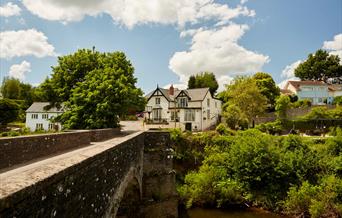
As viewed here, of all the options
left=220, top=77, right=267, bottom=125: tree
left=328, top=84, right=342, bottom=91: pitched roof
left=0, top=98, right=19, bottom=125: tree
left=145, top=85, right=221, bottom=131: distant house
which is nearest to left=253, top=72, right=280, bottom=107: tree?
left=145, top=85, right=221, bottom=131: distant house

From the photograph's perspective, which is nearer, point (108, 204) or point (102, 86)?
point (108, 204)

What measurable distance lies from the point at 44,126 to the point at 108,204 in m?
52.4

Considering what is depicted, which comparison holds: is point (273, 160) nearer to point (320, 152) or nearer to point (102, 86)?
point (320, 152)

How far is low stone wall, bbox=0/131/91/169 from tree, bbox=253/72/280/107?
1782 inches

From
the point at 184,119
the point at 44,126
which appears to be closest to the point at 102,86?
the point at 184,119

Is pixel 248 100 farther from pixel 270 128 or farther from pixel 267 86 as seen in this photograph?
pixel 267 86

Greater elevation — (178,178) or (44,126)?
(44,126)

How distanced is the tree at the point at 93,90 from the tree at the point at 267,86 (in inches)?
1311

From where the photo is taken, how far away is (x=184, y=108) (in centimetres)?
4447

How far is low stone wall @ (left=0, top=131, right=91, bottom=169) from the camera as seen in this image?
603 cm

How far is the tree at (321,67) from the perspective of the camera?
74.6 m

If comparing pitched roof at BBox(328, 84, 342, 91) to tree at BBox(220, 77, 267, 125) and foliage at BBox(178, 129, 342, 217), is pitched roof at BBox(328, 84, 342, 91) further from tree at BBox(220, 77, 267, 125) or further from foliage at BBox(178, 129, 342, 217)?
foliage at BBox(178, 129, 342, 217)

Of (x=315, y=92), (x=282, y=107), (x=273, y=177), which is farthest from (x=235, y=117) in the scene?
(x=315, y=92)

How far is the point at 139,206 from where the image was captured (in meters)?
13.7
